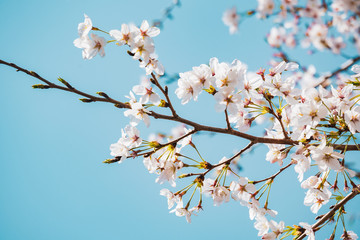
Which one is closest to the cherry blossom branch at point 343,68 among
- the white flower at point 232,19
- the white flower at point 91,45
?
the white flower at point 91,45

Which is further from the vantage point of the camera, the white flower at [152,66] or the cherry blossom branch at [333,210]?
the cherry blossom branch at [333,210]

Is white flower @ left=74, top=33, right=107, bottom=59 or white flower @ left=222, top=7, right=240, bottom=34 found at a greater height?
white flower @ left=222, top=7, right=240, bottom=34

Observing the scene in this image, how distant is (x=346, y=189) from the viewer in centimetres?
212

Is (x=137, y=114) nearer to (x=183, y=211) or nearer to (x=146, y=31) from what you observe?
(x=146, y=31)

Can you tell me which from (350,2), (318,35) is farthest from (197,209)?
(318,35)

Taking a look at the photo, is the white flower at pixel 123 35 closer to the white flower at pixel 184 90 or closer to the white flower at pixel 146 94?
the white flower at pixel 146 94

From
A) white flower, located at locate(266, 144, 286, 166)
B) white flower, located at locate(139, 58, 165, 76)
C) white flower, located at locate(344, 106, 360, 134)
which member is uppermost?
white flower, located at locate(139, 58, 165, 76)

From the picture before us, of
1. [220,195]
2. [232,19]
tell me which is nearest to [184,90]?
[220,195]

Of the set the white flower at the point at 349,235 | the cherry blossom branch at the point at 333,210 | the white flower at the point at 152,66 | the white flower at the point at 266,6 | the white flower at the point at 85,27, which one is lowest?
the white flower at the point at 349,235

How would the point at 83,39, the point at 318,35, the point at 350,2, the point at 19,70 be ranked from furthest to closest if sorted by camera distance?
the point at 318,35
the point at 350,2
the point at 83,39
the point at 19,70

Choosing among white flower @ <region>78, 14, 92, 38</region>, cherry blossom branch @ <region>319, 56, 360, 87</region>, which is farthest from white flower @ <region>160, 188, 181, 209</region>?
cherry blossom branch @ <region>319, 56, 360, 87</region>

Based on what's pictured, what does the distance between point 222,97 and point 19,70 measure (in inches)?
49.6

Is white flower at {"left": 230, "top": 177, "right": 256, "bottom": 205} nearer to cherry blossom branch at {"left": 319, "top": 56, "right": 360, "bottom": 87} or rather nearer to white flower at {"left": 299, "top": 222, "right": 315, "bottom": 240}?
white flower at {"left": 299, "top": 222, "right": 315, "bottom": 240}

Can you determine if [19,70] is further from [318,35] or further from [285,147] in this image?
[318,35]
